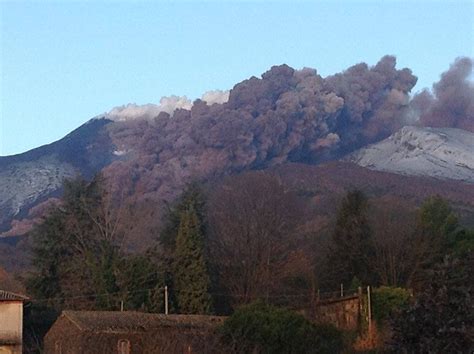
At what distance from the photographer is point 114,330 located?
28688 mm

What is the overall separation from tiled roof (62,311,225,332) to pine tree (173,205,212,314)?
17.9 feet

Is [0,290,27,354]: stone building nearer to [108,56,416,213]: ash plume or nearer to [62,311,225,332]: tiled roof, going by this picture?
[62,311,225,332]: tiled roof

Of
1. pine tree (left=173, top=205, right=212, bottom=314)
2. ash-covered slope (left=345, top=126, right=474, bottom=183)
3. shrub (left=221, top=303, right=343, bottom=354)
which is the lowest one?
shrub (left=221, top=303, right=343, bottom=354)

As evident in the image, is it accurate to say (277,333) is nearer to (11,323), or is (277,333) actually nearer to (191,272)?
(11,323)

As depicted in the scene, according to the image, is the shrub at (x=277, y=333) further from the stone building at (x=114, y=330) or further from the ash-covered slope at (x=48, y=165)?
the ash-covered slope at (x=48, y=165)

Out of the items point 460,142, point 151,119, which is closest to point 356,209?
point 151,119

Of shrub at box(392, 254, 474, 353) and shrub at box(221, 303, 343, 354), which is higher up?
shrub at box(392, 254, 474, 353)

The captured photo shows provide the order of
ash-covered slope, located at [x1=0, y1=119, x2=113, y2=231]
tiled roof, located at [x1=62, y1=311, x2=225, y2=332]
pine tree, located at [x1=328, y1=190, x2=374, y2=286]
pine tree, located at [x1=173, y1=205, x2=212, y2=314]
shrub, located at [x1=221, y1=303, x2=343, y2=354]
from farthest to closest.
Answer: ash-covered slope, located at [x1=0, y1=119, x2=113, y2=231] → pine tree, located at [x1=328, y1=190, x2=374, y2=286] → pine tree, located at [x1=173, y1=205, x2=212, y2=314] → tiled roof, located at [x1=62, y1=311, x2=225, y2=332] → shrub, located at [x1=221, y1=303, x2=343, y2=354]

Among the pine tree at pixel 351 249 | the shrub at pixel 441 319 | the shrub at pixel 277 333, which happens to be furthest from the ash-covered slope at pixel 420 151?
the shrub at pixel 441 319

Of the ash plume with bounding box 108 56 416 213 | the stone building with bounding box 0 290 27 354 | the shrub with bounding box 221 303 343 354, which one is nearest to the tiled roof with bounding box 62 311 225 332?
the stone building with bounding box 0 290 27 354

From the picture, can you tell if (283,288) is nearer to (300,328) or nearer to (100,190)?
(100,190)

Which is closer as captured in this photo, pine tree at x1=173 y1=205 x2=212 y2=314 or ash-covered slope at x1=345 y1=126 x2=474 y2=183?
pine tree at x1=173 y1=205 x2=212 y2=314

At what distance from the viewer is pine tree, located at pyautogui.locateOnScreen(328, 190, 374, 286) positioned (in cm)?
4138

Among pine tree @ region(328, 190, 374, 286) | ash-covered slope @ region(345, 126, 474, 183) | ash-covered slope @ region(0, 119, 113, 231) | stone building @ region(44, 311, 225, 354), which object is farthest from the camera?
ash-covered slope @ region(0, 119, 113, 231)
